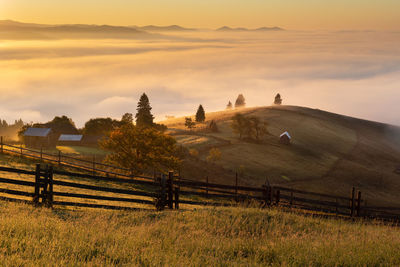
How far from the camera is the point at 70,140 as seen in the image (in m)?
87.2

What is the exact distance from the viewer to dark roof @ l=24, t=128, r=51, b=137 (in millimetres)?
81975

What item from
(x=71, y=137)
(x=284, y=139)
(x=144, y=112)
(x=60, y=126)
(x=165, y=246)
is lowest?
(x=165, y=246)

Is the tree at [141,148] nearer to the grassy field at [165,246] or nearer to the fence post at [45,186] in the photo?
the fence post at [45,186]

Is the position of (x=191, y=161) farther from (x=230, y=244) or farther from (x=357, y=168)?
(x=230, y=244)

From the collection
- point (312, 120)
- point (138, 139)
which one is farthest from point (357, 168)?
point (138, 139)

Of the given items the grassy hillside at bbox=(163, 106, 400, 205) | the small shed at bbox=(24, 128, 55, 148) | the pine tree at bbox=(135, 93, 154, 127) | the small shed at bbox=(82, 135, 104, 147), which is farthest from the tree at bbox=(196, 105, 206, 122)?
the small shed at bbox=(24, 128, 55, 148)

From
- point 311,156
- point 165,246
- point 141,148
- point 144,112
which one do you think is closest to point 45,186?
point 165,246

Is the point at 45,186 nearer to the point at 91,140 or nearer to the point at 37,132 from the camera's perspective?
the point at 91,140

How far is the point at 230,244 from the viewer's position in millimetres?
8898

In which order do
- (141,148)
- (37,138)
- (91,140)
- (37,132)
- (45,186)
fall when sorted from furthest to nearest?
(91,140) < (37,132) < (37,138) < (141,148) < (45,186)

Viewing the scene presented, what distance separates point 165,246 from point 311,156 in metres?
84.0

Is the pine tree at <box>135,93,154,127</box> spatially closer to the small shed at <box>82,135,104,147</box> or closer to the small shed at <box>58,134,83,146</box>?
the small shed at <box>82,135,104,147</box>

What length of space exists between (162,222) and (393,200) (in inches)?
2444

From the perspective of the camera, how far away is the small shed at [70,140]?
3415 inches
